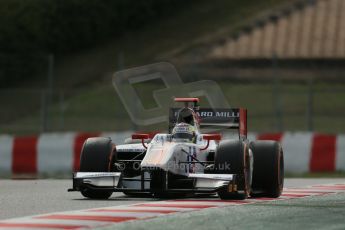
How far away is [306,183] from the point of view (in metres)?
17.8

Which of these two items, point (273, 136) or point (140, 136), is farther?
point (273, 136)

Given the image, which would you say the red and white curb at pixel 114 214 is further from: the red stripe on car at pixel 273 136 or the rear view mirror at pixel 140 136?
the red stripe on car at pixel 273 136

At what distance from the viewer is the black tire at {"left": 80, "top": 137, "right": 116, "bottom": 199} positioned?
14.1 metres

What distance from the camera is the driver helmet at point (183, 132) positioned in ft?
46.8

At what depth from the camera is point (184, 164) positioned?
45.4 feet

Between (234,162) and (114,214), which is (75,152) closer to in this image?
(234,162)

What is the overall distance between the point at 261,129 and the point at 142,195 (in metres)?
10.7

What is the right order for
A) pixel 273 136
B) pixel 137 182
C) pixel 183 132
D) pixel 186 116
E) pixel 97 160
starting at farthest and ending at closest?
1. pixel 273 136
2. pixel 186 116
3. pixel 183 132
4. pixel 97 160
5. pixel 137 182

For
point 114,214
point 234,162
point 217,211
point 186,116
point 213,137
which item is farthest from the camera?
point 186,116

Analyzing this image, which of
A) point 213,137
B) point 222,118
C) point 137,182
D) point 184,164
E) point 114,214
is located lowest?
point 114,214

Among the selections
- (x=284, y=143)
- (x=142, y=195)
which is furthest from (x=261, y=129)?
(x=142, y=195)

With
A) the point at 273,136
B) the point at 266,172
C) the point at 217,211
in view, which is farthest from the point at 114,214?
the point at 273,136

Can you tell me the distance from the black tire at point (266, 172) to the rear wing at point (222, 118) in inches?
23.0

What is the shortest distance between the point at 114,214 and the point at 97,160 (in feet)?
8.95
